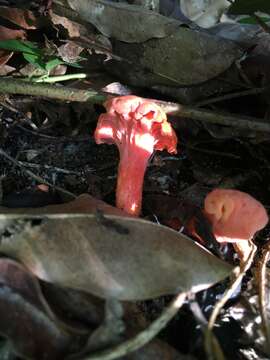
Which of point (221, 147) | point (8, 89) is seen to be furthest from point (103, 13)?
point (221, 147)

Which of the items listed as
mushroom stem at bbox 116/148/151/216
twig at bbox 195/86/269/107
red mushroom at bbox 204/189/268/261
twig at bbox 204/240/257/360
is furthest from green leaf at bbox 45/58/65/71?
twig at bbox 204/240/257/360

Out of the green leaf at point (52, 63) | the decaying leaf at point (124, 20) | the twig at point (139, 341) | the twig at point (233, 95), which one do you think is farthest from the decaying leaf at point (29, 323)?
the decaying leaf at point (124, 20)

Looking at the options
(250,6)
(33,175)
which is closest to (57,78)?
(33,175)

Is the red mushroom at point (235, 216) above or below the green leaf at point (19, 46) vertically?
below

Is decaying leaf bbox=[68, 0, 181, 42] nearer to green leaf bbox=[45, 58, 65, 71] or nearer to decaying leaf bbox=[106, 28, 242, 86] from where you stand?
decaying leaf bbox=[106, 28, 242, 86]

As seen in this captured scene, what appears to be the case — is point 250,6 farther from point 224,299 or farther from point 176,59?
point 224,299

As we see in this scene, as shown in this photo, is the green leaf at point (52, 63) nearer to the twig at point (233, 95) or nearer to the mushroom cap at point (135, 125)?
the mushroom cap at point (135, 125)
